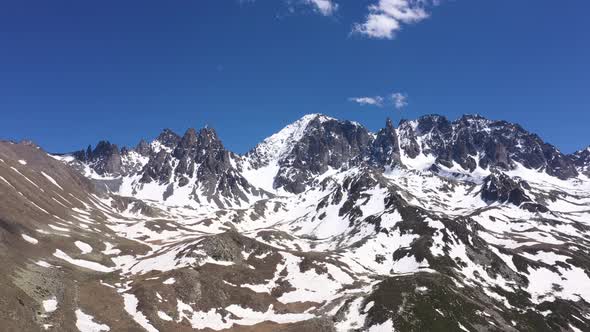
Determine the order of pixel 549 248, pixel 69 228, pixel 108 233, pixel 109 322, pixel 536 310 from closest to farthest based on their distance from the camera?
pixel 109 322, pixel 536 310, pixel 69 228, pixel 108 233, pixel 549 248

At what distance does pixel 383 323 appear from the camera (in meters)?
88.1

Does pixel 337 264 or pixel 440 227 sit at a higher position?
pixel 440 227

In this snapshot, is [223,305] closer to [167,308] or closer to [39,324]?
[167,308]

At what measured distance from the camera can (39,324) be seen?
62281 millimetres

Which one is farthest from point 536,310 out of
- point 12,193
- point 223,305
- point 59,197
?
point 59,197

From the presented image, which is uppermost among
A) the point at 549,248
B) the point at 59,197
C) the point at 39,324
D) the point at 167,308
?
the point at 59,197

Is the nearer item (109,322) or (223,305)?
(109,322)

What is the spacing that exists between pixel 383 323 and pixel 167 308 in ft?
134

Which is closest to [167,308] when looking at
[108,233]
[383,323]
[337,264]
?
[383,323]

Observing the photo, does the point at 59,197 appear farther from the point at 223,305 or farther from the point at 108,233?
the point at 223,305

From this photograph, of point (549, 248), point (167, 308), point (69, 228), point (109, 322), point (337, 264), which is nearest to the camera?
point (109, 322)

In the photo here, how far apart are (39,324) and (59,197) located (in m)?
139

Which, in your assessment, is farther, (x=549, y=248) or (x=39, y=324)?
(x=549, y=248)

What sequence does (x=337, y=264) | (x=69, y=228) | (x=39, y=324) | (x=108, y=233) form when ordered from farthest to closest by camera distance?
(x=108, y=233) < (x=69, y=228) < (x=337, y=264) < (x=39, y=324)
